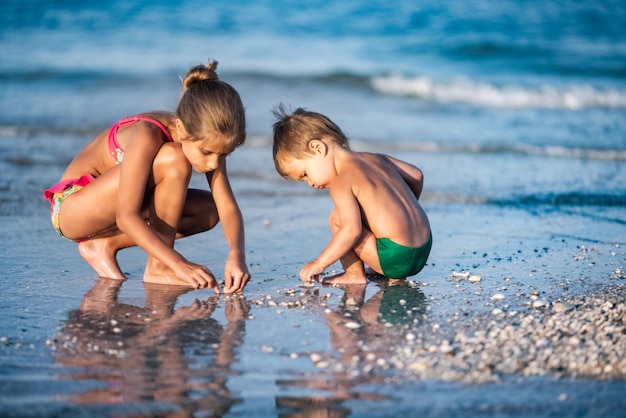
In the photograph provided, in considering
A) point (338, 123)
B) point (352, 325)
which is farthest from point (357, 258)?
point (338, 123)

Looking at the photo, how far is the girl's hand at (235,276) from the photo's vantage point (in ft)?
13.2

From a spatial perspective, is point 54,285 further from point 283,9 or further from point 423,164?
point 283,9

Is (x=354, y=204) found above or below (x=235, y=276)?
above

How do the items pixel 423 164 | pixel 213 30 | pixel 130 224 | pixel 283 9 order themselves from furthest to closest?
pixel 283 9, pixel 213 30, pixel 423 164, pixel 130 224

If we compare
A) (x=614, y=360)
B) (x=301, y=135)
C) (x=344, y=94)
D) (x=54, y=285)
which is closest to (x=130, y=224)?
(x=54, y=285)

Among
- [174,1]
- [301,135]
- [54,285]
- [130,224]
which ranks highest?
[174,1]

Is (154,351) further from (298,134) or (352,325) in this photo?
(298,134)

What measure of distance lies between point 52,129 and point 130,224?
5.70 m

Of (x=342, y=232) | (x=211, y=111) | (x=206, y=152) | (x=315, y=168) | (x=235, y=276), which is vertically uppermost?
(x=211, y=111)

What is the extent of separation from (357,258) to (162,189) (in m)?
1.07

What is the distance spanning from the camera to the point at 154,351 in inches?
126

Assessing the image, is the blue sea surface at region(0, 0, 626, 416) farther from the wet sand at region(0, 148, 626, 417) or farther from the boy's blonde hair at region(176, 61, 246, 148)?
the boy's blonde hair at region(176, 61, 246, 148)

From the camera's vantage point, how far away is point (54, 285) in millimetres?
4195

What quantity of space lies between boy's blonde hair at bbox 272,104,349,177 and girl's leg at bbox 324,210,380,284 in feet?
1.21
